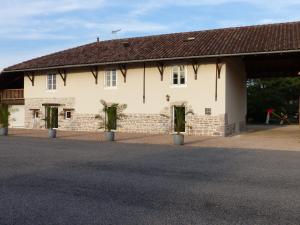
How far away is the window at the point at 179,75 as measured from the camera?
2175 centimetres

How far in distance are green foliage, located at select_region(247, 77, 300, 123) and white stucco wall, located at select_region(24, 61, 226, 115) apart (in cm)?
2141

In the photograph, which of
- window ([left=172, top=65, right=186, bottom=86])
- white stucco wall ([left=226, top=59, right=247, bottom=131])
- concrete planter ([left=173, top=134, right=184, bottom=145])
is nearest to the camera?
concrete planter ([left=173, top=134, right=184, bottom=145])

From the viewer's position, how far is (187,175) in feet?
28.0

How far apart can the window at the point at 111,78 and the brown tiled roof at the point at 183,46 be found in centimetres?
100

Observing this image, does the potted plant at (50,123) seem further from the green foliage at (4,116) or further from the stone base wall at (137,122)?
the stone base wall at (137,122)

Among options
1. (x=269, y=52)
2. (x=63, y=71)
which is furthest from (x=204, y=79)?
(x=63, y=71)

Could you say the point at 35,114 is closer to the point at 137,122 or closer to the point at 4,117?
the point at 4,117

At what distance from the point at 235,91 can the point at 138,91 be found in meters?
6.06

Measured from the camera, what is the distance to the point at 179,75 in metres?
21.9

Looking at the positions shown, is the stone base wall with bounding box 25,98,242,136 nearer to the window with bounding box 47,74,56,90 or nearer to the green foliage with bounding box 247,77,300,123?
the window with bounding box 47,74,56,90

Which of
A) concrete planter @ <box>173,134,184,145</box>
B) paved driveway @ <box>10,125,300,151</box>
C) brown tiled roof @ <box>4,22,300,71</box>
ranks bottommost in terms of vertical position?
paved driveway @ <box>10,125,300,151</box>

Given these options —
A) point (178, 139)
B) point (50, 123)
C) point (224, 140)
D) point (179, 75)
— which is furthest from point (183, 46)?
point (50, 123)

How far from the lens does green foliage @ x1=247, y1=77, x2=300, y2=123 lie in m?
40.7

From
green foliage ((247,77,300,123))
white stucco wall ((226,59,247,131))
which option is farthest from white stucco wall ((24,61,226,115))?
green foliage ((247,77,300,123))
